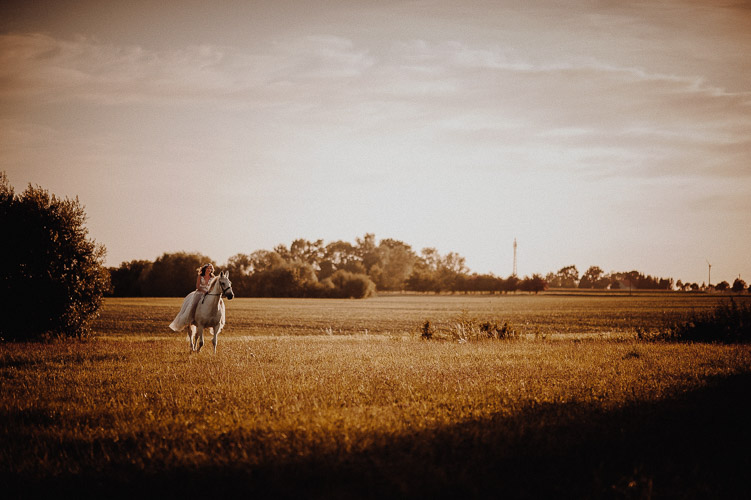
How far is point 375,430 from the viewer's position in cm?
628

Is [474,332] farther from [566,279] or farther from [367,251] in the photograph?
[566,279]

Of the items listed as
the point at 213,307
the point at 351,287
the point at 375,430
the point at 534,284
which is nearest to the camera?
the point at 375,430

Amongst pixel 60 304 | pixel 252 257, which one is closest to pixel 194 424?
pixel 60 304

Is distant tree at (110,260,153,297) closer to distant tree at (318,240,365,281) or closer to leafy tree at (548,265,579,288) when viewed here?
distant tree at (318,240,365,281)

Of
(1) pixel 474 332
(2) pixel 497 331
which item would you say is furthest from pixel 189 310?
(2) pixel 497 331

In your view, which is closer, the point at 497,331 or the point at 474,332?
the point at 474,332

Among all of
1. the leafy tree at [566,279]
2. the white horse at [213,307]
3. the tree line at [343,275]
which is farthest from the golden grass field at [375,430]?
the leafy tree at [566,279]

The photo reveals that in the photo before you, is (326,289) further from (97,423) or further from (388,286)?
(97,423)

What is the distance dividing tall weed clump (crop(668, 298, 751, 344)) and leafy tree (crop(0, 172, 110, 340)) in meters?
29.8

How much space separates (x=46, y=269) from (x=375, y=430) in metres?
22.0

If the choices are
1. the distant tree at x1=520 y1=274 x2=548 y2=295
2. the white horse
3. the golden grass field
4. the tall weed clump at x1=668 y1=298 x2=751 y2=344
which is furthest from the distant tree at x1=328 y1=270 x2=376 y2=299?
the golden grass field

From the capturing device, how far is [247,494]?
4.73 m

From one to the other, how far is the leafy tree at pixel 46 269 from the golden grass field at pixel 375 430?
10.3m

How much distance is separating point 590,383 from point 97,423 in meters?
10.1
